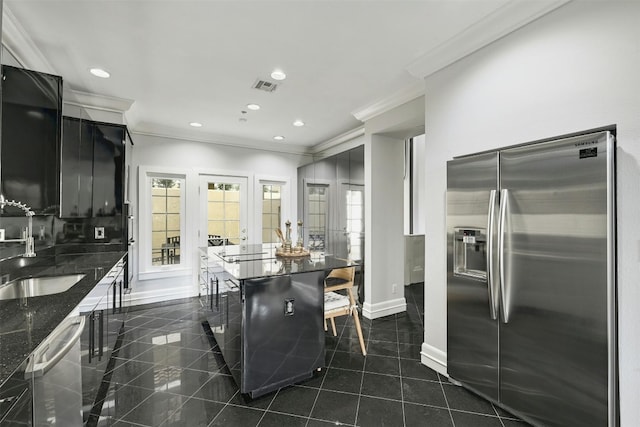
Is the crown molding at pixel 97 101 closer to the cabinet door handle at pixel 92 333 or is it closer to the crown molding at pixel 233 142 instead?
the crown molding at pixel 233 142

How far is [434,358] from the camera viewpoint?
2.46m

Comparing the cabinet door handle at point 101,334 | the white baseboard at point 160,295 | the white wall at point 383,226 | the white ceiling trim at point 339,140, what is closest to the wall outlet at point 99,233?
the white baseboard at point 160,295

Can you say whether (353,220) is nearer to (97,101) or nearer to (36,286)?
(36,286)

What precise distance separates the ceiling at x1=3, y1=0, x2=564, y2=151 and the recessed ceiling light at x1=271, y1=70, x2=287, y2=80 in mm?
64

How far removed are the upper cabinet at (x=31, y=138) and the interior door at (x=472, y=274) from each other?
3009 mm

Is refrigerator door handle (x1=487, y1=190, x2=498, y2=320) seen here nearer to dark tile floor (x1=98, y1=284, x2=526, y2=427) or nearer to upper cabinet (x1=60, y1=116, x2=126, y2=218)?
dark tile floor (x1=98, y1=284, x2=526, y2=427)

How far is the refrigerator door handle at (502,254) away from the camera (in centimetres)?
184

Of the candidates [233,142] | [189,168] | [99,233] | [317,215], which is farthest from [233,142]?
[99,233]

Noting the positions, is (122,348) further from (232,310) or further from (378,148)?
(378,148)

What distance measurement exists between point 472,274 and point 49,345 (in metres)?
Answer: 2.39

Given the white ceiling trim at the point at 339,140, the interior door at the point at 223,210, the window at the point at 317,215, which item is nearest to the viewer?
the white ceiling trim at the point at 339,140

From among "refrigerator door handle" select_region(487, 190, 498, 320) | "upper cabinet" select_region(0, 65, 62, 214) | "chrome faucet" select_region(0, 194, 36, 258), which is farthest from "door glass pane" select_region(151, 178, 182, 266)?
"refrigerator door handle" select_region(487, 190, 498, 320)

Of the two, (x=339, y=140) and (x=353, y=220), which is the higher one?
(x=339, y=140)

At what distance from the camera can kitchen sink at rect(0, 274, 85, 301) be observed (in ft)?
5.73
